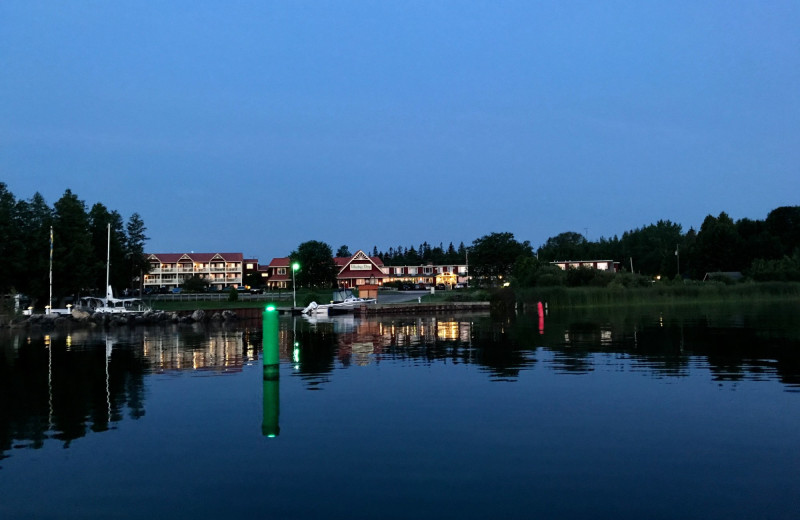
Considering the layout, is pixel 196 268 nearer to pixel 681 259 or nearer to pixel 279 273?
pixel 279 273

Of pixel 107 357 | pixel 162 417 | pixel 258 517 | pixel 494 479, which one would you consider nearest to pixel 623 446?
pixel 494 479

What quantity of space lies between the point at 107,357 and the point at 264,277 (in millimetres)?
135502

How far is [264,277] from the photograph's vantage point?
158750 mm

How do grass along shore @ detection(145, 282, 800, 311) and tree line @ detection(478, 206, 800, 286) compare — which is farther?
tree line @ detection(478, 206, 800, 286)

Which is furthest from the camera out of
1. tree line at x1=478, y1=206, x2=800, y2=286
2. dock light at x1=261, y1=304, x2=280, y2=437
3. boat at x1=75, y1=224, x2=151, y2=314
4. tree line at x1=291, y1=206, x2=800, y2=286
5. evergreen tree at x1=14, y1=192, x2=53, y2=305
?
tree line at x1=478, y1=206, x2=800, y2=286

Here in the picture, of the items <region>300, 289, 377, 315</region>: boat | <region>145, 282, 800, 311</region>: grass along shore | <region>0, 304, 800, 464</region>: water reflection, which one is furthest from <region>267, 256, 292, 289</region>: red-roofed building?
<region>0, 304, 800, 464</region>: water reflection

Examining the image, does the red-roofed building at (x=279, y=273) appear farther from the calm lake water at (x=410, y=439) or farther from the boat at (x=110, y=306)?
the calm lake water at (x=410, y=439)

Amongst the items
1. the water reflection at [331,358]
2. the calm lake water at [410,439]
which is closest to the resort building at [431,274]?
the water reflection at [331,358]

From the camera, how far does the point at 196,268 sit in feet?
505

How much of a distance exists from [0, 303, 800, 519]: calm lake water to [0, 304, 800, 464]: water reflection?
0.14m

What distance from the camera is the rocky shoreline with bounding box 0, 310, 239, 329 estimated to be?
47.5 metres

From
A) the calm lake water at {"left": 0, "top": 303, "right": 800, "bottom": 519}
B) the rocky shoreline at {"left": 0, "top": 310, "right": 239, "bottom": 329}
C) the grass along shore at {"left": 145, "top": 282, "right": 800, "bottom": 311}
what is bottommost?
the calm lake water at {"left": 0, "top": 303, "right": 800, "bottom": 519}

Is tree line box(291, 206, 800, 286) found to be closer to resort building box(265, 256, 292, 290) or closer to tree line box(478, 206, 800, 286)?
tree line box(478, 206, 800, 286)

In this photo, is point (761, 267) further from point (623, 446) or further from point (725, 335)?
point (623, 446)
